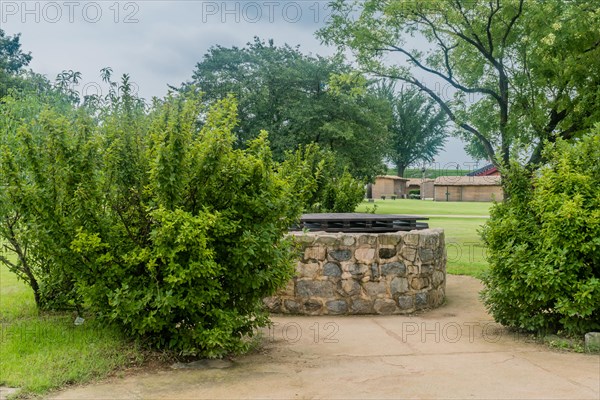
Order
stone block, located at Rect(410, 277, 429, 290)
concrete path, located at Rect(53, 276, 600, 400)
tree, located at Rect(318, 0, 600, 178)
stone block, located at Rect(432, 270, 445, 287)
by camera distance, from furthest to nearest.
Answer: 1. tree, located at Rect(318, 0, 600, 178)
2. stone block, located at Rect(432, 270, 445, 287)
3. stone block, located at Rect(410, 277, 429, 290)
4. concrete path, located at Rect(53, 276, 600, 400)

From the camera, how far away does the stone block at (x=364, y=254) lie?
8.11 meters

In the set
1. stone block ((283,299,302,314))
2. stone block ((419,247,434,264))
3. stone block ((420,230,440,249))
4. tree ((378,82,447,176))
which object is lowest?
stone block ((283,299,302,314))

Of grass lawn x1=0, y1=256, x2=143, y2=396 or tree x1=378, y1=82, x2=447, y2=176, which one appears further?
tree x1=378, y1=82, x2=447, y2=176

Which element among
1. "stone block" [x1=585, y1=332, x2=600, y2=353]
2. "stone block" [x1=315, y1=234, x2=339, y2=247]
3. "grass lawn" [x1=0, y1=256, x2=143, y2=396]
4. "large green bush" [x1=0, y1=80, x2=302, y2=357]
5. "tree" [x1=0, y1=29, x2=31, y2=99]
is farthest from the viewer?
"tree" [x1=0, y1=29, x2=31, y2=99]

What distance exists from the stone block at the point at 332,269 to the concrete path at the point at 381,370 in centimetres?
91

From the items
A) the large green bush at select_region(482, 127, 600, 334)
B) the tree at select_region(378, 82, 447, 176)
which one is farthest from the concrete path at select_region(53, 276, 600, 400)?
the tree at select_region(378, 82, 447, 176)

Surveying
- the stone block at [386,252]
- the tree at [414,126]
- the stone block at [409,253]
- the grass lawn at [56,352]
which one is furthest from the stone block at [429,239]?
the tree at [414,126]

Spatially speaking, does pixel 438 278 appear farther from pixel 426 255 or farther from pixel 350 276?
pixel 350 276

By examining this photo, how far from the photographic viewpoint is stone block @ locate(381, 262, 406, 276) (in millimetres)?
8164

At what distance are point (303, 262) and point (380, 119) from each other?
2789 centimetres

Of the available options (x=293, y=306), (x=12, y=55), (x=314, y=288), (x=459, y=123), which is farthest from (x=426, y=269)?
(x=12, y=55)

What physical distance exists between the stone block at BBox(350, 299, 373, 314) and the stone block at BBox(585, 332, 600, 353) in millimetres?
2954

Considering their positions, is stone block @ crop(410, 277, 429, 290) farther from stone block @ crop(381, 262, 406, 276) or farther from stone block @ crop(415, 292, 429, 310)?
stone block @ crop(381, 262, 406, 276)

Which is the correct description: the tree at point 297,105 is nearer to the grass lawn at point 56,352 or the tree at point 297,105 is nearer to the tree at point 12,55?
the tree at point 12,55
